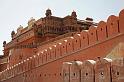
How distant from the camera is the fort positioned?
11.1m

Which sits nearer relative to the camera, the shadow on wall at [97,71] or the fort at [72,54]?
the shadow on wall at [97,71]

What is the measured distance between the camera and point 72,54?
51.9 feet

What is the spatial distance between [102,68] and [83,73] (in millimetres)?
1329

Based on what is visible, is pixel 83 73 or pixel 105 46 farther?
pixel 105 46

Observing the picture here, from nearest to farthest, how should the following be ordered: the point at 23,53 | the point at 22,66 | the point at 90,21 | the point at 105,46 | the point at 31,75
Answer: the point at 105,46, the point at 31,75, the point at 22,66, the point at 23,53, the point at 90,21

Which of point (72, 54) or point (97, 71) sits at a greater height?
point (72, 54)

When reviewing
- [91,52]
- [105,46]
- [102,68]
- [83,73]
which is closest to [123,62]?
[102,68]

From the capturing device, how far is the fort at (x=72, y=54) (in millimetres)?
11133

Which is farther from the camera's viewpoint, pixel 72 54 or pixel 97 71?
pixel 72 54

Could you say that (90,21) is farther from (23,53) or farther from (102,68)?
(102,68)

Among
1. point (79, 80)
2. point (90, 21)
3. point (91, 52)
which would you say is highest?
point (90, 21)

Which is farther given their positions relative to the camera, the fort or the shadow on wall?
the fort

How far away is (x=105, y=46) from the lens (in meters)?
13.2

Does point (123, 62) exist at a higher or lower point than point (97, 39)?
lower
